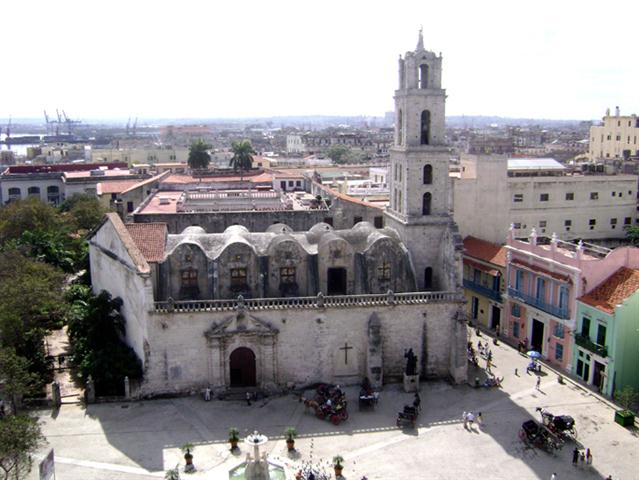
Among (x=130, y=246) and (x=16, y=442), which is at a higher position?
(x=130, y=246)

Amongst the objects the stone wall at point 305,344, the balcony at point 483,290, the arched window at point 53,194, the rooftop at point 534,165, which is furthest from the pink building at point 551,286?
the arched window at point 53,194

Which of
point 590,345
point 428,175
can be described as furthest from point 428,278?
point 590,345

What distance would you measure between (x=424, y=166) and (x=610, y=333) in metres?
14.1

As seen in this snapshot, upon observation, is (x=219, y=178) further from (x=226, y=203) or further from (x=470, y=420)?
(x=470, y=420)

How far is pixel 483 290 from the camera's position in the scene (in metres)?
47.9

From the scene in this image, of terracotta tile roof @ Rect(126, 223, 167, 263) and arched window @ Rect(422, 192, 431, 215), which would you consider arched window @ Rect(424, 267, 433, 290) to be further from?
terracotta tile roof @ Rect(126, 223, 167, 263)

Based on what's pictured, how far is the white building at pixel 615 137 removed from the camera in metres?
104

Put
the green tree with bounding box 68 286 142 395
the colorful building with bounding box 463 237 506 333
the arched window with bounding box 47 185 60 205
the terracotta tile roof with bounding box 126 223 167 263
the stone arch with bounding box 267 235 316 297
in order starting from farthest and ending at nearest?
the arched window with bounding box 47 185 60 205
the colorful building with bounding box 463 237 506 333
the stone arch with bounding box 267 235 316 297
the terracotta tile roof with bounding box 126 223 167 263
the green tree with bounding box 68 286 142 395

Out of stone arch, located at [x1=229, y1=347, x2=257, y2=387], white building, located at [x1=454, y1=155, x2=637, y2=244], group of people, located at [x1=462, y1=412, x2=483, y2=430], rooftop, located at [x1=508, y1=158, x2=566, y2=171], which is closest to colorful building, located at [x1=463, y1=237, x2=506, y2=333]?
white building, located at [x1=454, y1=155, x2=637, y2=244]

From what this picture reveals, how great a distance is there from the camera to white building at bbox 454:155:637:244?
53.5 metres

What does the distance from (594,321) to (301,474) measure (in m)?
19.5

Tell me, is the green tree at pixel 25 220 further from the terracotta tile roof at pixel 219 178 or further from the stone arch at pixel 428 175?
the stone arch at pixel 428 175

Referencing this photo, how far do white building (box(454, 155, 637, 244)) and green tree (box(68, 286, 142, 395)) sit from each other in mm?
27897

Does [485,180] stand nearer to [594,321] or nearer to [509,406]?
[594,321]
